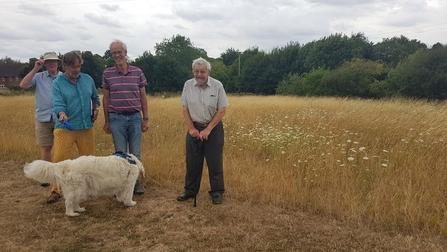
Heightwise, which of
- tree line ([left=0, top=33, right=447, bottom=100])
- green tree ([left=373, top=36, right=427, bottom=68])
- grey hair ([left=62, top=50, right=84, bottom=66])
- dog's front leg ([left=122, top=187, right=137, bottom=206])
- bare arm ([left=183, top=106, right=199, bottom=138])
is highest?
green tree ([left=373, top=36, right=427, bottom=68])

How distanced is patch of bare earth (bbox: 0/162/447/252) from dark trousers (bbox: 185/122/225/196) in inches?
9.2

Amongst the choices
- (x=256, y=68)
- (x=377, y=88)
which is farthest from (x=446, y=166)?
(x=256, y=68)

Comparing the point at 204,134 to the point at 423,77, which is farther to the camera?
the point at 423,77

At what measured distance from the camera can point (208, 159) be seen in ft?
14.5

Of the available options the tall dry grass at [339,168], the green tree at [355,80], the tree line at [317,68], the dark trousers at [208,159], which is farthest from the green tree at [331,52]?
the dark trousers at [208,159]

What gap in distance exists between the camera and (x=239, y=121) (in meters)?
9.80

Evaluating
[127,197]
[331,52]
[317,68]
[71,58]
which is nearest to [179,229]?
[127,197]

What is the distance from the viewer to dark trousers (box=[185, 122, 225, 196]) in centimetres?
436

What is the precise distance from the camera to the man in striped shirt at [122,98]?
14.3 feet

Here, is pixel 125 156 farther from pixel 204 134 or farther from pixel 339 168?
pixel 339 168

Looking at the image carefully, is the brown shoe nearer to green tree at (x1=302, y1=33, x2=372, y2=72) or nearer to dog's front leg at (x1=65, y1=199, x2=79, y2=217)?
dog's front leg at (x1=65, y1=199, x2=79, y2=217)

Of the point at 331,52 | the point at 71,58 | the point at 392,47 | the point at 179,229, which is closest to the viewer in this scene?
the point at 179,229

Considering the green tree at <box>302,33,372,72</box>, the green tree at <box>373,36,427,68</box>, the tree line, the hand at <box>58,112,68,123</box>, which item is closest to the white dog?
the hand at <box>58,112,68,123</box>

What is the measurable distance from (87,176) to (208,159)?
61.8 inches
